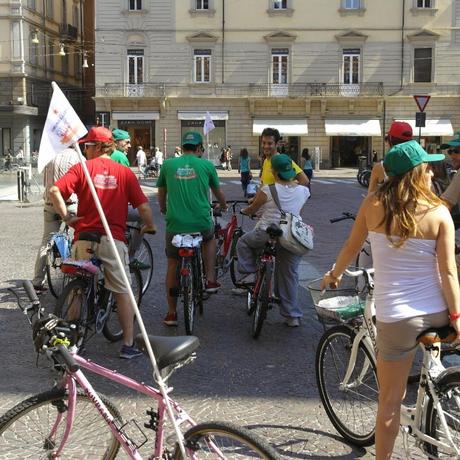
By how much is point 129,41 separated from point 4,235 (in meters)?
30.3

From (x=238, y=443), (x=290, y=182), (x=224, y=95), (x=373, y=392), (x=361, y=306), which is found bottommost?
(x=373, y=392)

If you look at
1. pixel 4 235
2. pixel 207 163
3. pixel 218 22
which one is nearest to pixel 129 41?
pixel 218 22

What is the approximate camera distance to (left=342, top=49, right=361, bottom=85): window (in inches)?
1586

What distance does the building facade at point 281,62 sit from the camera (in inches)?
1578

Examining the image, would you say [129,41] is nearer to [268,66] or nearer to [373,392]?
[268,66]

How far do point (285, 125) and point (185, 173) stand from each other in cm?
3529

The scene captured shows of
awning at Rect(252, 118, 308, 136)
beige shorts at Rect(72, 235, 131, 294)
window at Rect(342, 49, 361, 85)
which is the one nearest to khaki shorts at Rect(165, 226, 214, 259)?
beige shorts at Rect(72, 235, 131, 294)

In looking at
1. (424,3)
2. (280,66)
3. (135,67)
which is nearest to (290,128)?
(280,66)

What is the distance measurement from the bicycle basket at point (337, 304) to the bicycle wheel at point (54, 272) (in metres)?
3.91

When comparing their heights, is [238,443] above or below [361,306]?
below

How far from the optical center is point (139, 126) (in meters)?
41.3

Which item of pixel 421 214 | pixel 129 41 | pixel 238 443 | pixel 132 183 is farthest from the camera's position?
pixel 129 41

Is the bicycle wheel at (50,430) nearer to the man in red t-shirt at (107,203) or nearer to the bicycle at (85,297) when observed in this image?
the bicycle at (85,297)

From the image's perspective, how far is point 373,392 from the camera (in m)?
3.82
